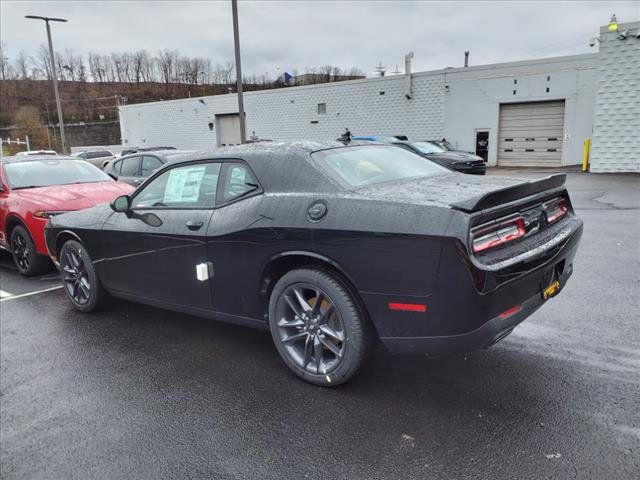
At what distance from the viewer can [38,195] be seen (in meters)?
6.56

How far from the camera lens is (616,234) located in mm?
7688

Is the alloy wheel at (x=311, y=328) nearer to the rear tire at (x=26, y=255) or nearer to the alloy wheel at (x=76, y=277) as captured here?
the alloy wheel at (x=76, y=277)

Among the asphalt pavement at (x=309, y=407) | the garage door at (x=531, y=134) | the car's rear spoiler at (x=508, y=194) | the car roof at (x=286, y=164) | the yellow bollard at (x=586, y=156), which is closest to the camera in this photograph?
the asphalt pavement at (x=309, y=407)

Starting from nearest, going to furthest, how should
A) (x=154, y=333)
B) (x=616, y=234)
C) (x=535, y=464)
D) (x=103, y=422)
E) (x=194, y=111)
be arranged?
(x=535, y=464)
(x=103, y=422)
(x=154, y=333)
(x=616, y=234)
(x=194, y=111)

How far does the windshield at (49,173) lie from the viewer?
7.09 meters

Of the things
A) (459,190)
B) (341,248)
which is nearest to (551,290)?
(459,190)

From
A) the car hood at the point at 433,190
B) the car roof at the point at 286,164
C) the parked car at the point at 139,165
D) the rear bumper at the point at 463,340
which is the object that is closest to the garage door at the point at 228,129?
the parked car at the point at 139,165

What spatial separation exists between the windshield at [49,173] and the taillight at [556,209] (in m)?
6.46

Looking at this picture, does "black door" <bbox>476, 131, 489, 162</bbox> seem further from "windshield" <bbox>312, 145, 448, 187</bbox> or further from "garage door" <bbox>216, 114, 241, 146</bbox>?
"windshield" <bbox>312, 145, 448, 187</bbox>

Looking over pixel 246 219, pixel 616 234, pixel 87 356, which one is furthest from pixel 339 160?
pixel 616 234

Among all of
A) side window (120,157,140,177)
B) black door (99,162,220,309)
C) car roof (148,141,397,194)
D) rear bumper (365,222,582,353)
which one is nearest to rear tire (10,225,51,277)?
black door (99,162,220,309)

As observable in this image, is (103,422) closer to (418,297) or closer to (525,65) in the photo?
(418,297)

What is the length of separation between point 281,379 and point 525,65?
2315cm

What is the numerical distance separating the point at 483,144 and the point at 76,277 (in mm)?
22763
